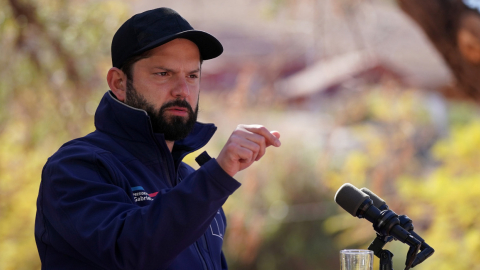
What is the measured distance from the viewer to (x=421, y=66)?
314 inches

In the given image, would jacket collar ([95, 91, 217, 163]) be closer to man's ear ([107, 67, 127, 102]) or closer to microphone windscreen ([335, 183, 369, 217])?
man's ear ([107, 67, 127, 102])

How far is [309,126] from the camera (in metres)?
8.69

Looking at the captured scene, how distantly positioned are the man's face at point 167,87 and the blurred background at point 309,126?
2958 mm

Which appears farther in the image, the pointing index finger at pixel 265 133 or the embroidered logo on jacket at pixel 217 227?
the embroidered logo on jacket at pixel 217 227

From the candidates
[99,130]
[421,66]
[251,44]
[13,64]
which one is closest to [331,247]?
[421,66]

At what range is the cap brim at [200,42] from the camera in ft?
5.93

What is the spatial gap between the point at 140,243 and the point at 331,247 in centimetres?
662

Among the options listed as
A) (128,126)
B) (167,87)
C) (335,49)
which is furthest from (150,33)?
(335,49)

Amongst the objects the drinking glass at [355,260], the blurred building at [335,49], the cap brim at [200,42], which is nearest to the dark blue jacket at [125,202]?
the cap brim at [200,42]

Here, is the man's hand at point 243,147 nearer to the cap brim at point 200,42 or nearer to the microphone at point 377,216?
the microphone at point 377,216

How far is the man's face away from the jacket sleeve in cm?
46

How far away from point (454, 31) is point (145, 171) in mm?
3275

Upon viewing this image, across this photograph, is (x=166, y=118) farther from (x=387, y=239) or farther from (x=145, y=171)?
(x=387, y=239)

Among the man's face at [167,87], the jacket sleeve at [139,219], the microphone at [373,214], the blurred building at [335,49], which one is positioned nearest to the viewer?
the jacket sleeve at [139,219]
